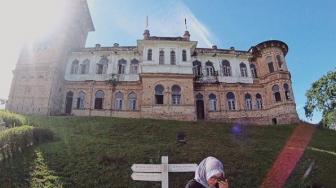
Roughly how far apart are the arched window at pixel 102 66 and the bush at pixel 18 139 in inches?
730

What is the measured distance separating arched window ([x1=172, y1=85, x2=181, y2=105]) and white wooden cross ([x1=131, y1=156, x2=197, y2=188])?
22.3 metres

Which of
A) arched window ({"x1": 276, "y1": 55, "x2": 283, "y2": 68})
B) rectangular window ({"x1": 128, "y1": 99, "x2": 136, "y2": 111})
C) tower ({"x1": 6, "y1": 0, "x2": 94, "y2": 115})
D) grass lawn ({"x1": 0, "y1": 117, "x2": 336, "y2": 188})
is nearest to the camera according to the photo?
grass lawn ({"x1": 0, "y1": 117, "x2": 336, "y2": 188})

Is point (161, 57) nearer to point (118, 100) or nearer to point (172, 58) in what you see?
point (172, 58)

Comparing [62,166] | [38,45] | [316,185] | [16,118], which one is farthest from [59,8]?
[316,185]

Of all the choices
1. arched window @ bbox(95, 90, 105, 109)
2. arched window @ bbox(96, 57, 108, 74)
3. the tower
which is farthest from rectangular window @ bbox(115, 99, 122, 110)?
the tower

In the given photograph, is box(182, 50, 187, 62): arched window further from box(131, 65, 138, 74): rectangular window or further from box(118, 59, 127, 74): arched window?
box(118, 59, 127, 74): arched window

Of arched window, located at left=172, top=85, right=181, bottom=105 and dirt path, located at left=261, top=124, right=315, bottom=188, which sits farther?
arched window, located at left=172, top=85, right=181, bottom=105

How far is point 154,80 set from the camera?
3334cm

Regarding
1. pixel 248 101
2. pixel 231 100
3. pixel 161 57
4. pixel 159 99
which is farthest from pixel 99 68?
pixel 248 101

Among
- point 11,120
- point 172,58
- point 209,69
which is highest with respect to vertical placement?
point 172,58

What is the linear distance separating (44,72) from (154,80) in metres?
11.7

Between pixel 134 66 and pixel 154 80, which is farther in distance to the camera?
pixel 134 66

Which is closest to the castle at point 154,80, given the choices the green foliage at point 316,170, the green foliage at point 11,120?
the green foliage at point 11,120

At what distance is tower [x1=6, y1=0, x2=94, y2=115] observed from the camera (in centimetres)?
3234
